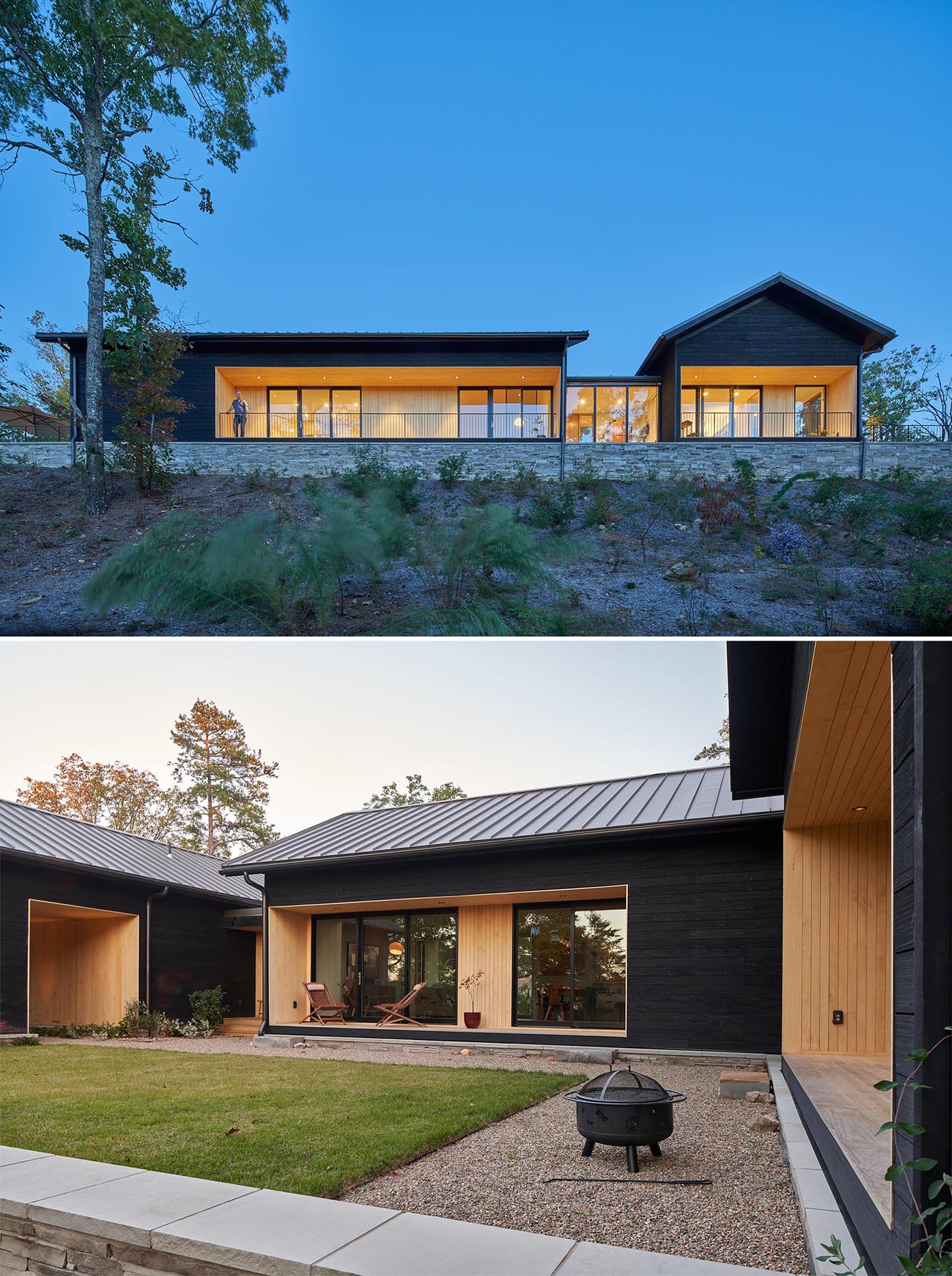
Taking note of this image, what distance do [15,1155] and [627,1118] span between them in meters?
2.97

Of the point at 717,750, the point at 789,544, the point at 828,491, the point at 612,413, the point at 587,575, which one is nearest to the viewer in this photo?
the point at 587,575

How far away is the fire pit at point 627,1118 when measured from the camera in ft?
13.4

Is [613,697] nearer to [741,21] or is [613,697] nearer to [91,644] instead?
[91,644]

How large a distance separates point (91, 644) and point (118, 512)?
13.1 ft

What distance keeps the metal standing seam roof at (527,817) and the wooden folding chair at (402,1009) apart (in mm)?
1882

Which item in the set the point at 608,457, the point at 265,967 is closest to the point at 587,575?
the point at 608,457

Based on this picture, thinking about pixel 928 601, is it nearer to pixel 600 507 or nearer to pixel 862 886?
pixel 862 886

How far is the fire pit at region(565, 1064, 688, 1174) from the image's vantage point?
410 centimetres

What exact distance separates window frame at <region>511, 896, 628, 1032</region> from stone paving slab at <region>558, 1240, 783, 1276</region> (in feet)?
21.0

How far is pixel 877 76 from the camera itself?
980 centimetres

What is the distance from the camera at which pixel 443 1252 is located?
111 inches

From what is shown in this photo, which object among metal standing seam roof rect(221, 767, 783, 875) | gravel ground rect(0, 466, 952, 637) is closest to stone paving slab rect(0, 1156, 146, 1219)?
gravel ground rect(0, 466, 952, 637)

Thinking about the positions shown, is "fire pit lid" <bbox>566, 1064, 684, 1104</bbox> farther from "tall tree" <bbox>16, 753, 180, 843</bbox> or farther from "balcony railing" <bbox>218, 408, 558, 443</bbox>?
"tall tree" <bbox>16, 753, 180, 843</bbox>

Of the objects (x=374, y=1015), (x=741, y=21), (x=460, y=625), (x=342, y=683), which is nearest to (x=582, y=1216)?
(x=460, y=625)
